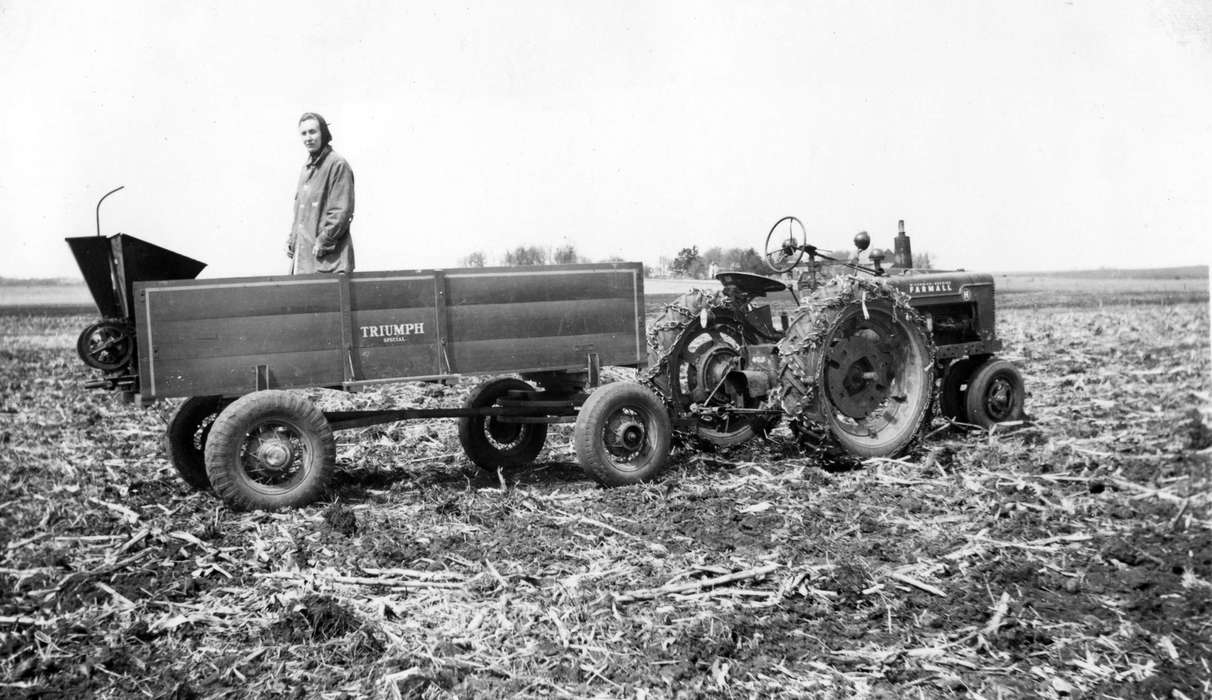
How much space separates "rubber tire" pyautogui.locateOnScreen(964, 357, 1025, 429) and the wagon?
351 centimetres

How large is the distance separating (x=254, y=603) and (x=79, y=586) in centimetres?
101

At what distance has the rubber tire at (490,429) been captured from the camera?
301 inches

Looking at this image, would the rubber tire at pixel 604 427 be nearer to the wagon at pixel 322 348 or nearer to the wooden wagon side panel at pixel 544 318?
the wagon at pixel 322 348

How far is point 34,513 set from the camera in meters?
6.28

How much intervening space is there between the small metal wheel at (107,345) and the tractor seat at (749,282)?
499 centimetres

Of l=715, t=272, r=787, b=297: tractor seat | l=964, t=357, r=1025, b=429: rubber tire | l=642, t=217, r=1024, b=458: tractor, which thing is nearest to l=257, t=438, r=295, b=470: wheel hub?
l=642, t=217, r=1024, b=458: tractor

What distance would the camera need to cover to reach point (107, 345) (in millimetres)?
6027

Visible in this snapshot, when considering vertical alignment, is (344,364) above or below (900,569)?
above

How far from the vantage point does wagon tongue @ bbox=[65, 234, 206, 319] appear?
6.03 m

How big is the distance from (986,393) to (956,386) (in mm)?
388

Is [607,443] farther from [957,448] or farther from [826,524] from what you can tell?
[957,448]

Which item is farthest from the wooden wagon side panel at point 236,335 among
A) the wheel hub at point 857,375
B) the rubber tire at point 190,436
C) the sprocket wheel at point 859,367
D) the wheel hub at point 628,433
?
the wheel hub at point 857,375

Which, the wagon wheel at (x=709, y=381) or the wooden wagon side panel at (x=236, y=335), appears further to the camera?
the wagon wheel at (x=709, y=381)

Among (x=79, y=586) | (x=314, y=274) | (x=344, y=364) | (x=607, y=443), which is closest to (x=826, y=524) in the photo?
(x=607, y=443)
